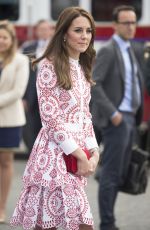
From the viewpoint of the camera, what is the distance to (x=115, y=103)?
6.88m

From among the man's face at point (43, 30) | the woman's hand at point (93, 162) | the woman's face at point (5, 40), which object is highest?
the woman's face at point (5, 40)

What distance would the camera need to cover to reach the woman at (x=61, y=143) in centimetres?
492

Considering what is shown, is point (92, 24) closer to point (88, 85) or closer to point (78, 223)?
point (88, 85)

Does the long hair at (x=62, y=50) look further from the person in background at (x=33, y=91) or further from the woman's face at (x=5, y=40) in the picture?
the person in background at (x=33, y=91)

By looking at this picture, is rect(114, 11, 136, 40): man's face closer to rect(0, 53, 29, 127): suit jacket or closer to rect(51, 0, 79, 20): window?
rect(0, 53, 29, 127): suit jacket

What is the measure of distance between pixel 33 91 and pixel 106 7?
96.5 inches

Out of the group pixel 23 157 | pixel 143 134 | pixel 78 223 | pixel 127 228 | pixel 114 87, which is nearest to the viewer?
pixel 78 223

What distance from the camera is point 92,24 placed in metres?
5.18

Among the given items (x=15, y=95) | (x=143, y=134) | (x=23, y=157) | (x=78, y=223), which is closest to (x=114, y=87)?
(x=15, y=95)

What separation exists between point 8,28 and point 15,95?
24.8 inches

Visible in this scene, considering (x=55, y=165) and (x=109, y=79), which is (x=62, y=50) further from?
(x=109, y=79)

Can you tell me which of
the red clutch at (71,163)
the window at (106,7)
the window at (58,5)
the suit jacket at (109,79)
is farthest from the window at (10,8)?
the red clutch at (71,163)

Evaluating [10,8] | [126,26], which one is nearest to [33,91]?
[10,8]

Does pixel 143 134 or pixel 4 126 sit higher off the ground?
pixel 4 126
